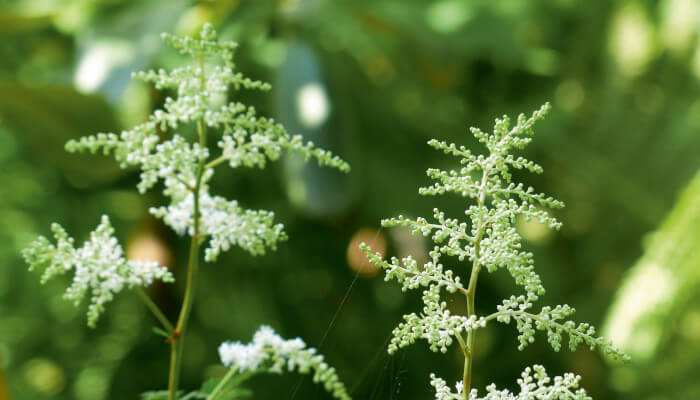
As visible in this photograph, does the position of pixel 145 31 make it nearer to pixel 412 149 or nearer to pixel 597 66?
pixel 412 149

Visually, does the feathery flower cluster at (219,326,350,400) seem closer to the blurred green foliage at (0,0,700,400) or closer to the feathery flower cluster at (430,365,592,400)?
the feathery flower cluster at (430,365,592,400)

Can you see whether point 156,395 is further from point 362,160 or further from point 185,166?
point 362,160

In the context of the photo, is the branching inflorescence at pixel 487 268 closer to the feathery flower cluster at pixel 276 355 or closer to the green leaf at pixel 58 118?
the feathery flower cluster at pixel 276 355

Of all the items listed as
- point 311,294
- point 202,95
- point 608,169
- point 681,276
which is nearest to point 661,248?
point 681,276

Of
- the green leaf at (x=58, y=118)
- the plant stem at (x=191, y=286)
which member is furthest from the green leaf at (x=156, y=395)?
the green leaf at (x=58, y=118)

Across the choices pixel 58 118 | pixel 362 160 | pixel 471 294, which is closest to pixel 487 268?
pixel 471 294

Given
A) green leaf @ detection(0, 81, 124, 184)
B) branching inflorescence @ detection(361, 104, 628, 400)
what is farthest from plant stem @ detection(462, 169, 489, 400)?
green leaf @ detection(0, 81, 124, 184)
